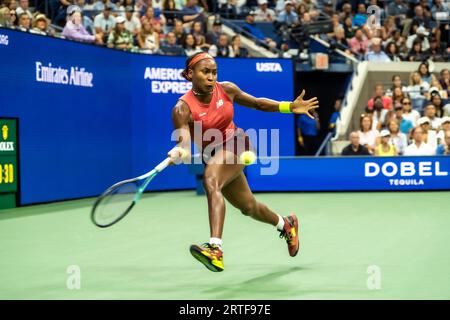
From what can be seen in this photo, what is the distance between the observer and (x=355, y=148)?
1719 centimetres

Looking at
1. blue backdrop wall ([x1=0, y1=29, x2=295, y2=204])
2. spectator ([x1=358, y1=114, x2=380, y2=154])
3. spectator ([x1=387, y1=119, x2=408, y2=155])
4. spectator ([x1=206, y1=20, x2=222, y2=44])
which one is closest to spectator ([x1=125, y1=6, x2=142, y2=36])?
blue backdrop wall ([x1=0, y1=29, x2=295, y2=204])

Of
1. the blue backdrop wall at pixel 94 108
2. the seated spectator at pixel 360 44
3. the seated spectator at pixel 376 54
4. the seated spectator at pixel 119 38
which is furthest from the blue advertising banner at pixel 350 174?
the seated spectator at pixel 360 44

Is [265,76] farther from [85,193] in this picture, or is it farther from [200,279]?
[200,279]

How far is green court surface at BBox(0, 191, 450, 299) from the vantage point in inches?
239

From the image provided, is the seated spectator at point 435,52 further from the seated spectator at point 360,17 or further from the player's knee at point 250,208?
the player's knee at point 250,208

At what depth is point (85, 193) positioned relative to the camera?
1603 cm

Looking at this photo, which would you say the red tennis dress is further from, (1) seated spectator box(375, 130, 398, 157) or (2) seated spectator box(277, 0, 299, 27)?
(2) seated spectator box(277, 0, 299, 27)

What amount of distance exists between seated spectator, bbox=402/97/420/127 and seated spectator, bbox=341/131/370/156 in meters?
1.56

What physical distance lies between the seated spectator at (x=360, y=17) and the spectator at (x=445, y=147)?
5677 mm

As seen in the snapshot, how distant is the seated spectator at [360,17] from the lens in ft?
71.2

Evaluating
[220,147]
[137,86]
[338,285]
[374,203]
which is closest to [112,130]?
[137,86]

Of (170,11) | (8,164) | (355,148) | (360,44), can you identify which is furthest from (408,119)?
(8,164)

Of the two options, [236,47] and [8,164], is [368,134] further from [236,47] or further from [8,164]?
[8,164]

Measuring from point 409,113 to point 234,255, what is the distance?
1125 centimetres
